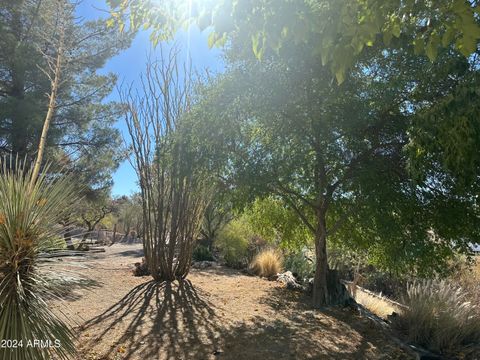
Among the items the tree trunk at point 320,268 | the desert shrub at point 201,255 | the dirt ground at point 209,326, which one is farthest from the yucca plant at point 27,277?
the desert shrub at point 201,255

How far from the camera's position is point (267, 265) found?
1066 centimetres

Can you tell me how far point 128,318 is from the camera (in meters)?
5.24

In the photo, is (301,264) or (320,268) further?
(301,264)

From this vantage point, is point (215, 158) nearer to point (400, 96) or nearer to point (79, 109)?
point (400, 96)

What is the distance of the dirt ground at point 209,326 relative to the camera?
419 cm

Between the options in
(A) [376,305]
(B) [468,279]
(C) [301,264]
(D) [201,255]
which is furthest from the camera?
(D) [201,255]

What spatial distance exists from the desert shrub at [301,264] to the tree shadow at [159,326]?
4.35 metres

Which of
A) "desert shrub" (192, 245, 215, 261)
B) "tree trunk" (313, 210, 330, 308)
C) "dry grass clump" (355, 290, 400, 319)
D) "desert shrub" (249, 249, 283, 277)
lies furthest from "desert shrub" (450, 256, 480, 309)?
"desert shrub" (192, 245, 215, 261)

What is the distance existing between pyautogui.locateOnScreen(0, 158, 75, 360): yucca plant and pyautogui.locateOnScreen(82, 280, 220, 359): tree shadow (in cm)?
143

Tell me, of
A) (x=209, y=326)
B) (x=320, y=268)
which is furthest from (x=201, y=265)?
(x=209, y=326)

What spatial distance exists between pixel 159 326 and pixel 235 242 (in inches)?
346

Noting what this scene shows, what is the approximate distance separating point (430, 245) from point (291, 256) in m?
6.49

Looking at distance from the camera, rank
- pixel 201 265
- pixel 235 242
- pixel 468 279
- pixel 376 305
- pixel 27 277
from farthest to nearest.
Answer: pixel 235 242, pixel 201 265, pixel 468 279, pixel 376 305, pixel 27 277

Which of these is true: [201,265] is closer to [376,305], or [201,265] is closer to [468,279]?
[376,305]
